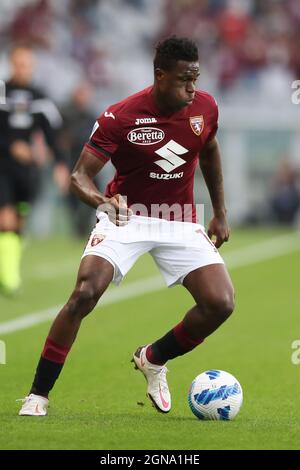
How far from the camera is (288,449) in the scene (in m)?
5.87

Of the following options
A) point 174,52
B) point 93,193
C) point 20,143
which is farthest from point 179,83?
point 20,143

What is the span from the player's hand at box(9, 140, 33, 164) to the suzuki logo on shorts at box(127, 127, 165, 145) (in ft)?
21.7

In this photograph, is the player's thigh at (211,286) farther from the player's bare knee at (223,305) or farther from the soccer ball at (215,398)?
the soccer ball at (215,398)

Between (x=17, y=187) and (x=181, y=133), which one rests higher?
(x=181, y=133)

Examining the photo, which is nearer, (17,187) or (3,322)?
(3,322)

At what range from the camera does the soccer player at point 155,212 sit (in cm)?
690

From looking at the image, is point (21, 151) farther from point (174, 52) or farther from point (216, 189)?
point (174, 52)

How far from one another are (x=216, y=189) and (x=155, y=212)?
0.53 m

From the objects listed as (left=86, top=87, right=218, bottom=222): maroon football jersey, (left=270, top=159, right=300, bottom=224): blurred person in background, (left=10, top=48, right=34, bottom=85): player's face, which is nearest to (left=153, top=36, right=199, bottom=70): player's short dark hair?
(left=86, top=87, right=218, bottom=222): maroon football jersey

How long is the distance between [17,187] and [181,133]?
6920 mm

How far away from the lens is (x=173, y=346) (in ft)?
24.0

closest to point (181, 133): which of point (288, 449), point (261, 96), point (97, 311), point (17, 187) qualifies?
point (288, 449)
